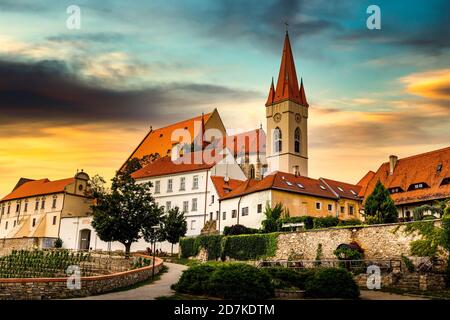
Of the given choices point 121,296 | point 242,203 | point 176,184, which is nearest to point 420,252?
point 121,296

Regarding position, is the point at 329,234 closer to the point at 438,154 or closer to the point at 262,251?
the point at 262,251

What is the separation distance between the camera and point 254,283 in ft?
74.0

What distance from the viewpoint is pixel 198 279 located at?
2502 centimetres

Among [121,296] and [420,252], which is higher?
[420,252]

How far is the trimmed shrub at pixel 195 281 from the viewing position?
79.0 feet

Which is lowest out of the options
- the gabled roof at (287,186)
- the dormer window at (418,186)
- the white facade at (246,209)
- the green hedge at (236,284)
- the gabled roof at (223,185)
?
the green hedge at (236,284)

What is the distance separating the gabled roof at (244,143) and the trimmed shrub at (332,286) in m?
52.1

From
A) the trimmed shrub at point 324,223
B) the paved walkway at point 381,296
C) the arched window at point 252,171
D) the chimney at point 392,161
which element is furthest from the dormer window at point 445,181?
the arched window at point 252,171

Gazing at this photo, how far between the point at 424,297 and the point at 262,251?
56.4 ft

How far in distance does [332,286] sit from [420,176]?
23474 millimetres

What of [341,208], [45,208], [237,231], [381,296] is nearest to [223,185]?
[341,208]

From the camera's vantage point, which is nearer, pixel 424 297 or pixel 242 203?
pixel 424 297

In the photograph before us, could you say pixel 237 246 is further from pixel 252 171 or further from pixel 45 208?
pixel 45 208

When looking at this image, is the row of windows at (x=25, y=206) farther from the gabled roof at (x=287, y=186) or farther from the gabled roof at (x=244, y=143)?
the gabled roof at (x=287, y=186)
